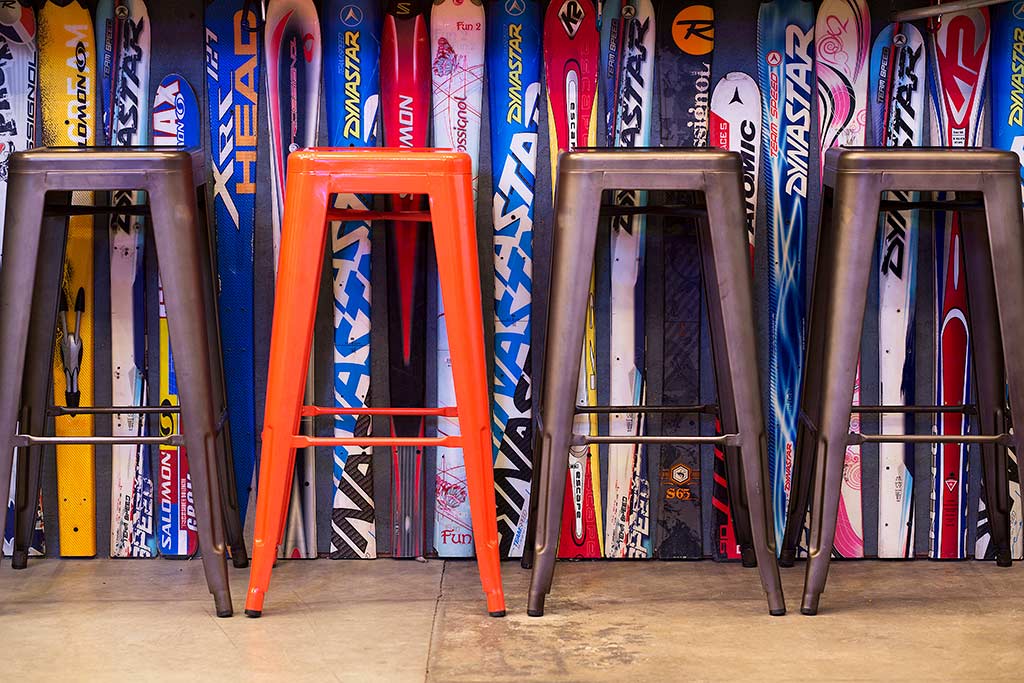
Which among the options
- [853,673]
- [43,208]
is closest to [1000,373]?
[853,673]

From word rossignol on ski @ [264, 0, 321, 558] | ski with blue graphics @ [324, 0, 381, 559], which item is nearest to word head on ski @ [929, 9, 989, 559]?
ski with blue graphics @ [324, 0, 381, 559]

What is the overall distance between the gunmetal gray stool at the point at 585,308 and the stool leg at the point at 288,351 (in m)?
0.53

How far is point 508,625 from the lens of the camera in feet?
8.84

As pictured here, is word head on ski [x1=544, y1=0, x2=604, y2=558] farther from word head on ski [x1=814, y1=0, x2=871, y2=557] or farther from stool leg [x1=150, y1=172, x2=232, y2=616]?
stool leg [x1=150, y1=172, x2=232, y2=616]

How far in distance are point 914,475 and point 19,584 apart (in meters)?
2.21

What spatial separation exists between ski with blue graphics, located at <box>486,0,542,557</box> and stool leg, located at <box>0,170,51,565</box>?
1069mm

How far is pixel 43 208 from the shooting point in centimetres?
268

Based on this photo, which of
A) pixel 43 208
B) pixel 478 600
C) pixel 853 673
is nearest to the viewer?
pixel 853 673

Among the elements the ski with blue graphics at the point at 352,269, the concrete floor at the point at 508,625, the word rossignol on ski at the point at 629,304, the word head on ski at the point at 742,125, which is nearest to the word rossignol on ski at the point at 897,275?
the concrete floor at the point at 508,625

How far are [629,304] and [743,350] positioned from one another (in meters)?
0.45

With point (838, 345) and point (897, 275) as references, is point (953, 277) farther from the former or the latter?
point (838, 345)

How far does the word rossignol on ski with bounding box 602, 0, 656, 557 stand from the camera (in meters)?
3.04

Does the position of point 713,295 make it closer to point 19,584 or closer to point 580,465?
point 580,465

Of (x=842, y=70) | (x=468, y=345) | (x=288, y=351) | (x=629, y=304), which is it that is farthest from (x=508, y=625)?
(x=842, y=70)
